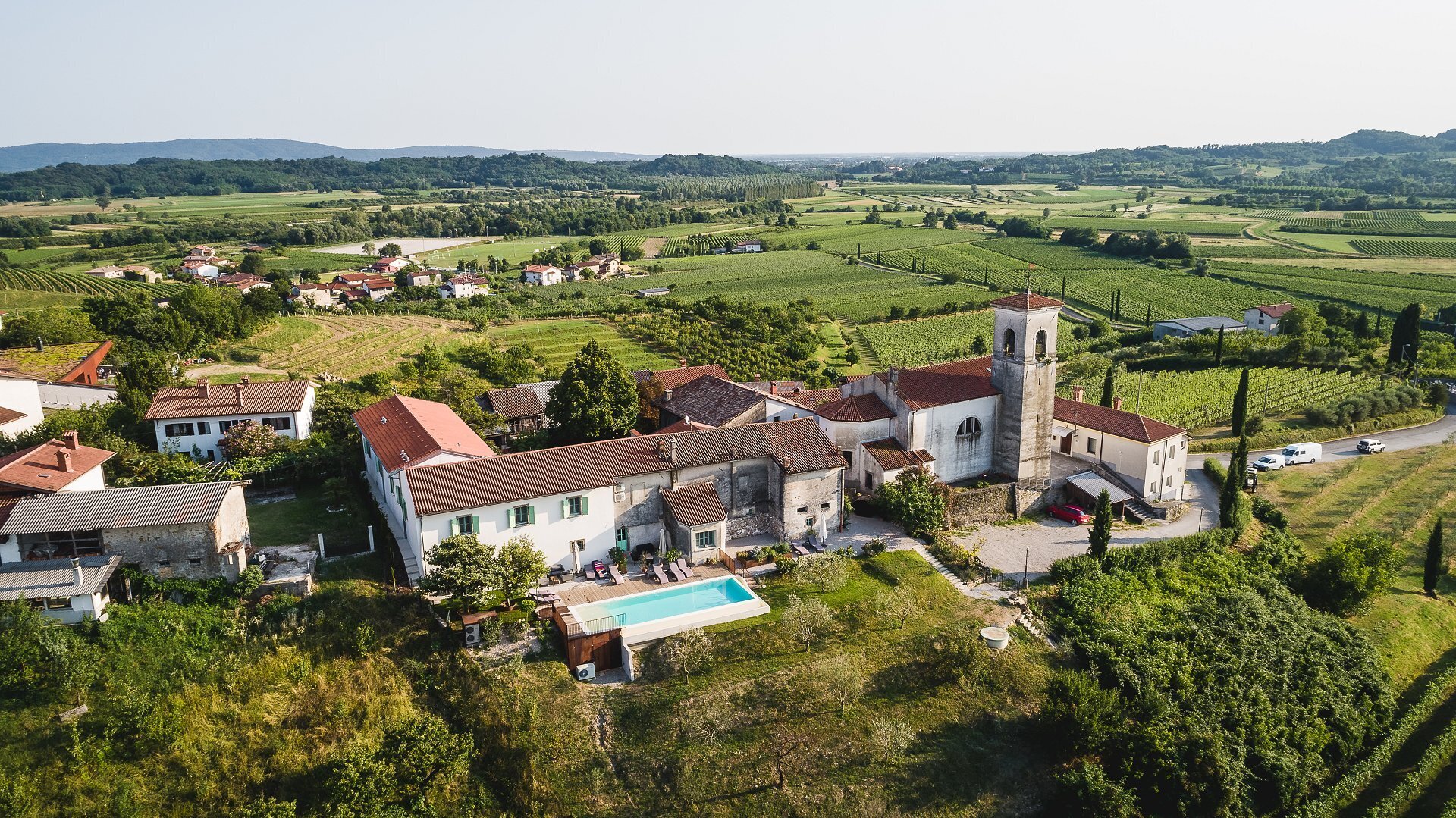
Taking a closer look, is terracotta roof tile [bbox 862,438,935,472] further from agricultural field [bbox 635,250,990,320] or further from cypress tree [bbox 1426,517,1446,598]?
agricultural field [bbox 635,250,990,320]

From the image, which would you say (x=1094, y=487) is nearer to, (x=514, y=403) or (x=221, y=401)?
(x=514, y=403)

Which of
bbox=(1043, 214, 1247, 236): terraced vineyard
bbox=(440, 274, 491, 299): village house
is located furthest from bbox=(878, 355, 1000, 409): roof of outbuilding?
bbox=(1043, 214, 1247, 236): terraced vineyard

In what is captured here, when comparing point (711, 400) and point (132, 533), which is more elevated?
point (711, 400)

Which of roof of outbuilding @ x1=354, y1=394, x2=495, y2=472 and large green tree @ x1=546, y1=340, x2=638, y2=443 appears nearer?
roof of outbuilding @ x1=354, y1=394, x2=495, y2=472

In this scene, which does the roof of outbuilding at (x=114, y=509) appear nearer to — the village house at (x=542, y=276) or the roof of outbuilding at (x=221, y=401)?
the roof of outbuilding at (x=221, y=401)

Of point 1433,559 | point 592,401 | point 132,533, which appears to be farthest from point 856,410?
point 132,533

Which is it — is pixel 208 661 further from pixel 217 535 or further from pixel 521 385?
pixel 521 385

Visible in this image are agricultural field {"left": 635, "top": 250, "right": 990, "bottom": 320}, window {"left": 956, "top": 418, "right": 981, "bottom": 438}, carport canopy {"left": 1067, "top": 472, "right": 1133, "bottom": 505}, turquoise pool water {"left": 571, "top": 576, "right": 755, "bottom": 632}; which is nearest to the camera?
turquoise pool water {"left": 571, "top": 576, "right": 755, "bottom": 632}
